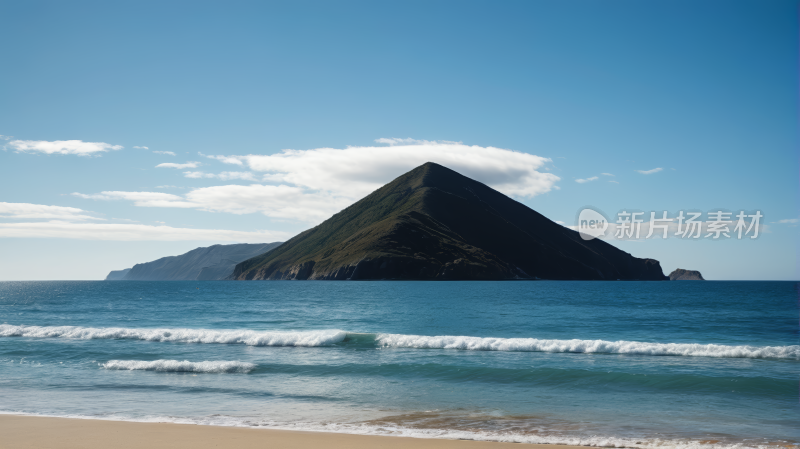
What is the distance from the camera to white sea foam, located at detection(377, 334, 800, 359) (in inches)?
948

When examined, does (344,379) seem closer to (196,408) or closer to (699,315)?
(196,408)

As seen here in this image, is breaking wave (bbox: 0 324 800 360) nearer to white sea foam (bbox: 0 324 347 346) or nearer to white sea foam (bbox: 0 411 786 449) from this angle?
white sea foam (bbox: 0 324 347 346)

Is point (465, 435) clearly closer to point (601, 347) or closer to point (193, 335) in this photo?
point (601, 347)

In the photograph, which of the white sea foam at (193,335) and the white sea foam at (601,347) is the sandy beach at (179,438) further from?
the white sea foam at (193,335)

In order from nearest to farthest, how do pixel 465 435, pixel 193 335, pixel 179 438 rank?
pixel 179 438 → pixel 465 435 → pixel 193 335

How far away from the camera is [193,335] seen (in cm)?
3181

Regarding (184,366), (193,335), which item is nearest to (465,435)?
(184,366)

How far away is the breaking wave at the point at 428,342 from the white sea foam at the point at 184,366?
7.41 meters

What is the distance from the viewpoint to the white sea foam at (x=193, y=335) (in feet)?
97.5

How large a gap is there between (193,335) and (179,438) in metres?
22.2

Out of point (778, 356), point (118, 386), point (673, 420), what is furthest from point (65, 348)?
point (778, 356)

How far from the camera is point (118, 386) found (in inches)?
723

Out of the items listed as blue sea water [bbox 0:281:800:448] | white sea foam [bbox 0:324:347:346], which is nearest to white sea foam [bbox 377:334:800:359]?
blue sea water [bbox 0:281:800:448]

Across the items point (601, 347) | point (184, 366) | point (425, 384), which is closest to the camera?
point (425, 384)
